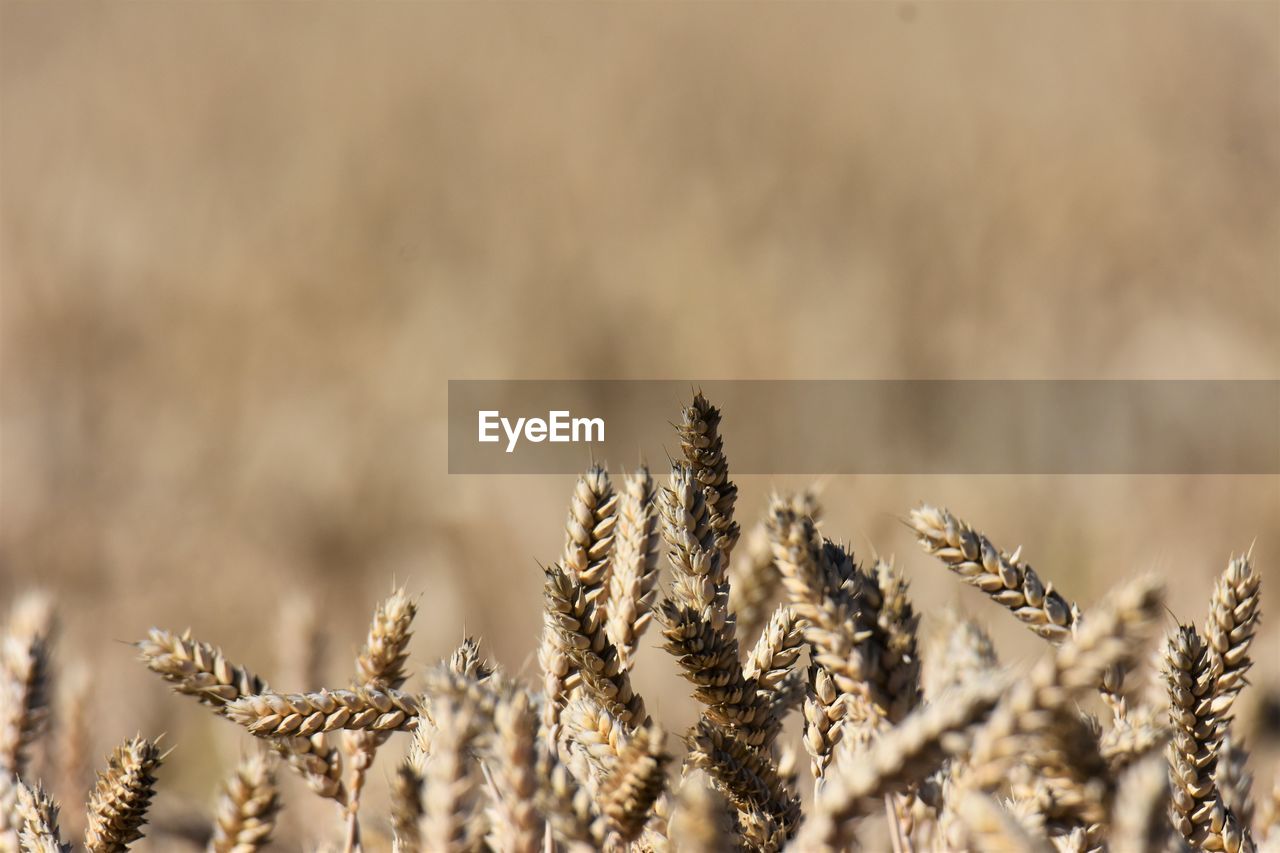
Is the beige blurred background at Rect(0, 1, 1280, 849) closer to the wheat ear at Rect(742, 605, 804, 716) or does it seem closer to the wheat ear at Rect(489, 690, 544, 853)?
the wheat ear at Rect(742, 605, 804, 716)

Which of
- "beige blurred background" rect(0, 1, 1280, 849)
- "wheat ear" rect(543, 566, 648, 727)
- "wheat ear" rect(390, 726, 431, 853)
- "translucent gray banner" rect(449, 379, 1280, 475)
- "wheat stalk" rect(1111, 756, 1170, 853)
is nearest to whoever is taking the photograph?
"wheat stalk" rect(1111, 756, 1170, 853)

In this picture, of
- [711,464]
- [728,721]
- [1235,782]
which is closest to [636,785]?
[728,721]

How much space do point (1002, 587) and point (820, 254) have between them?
5.14m

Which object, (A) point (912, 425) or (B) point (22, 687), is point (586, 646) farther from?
(A) point (912, 425)

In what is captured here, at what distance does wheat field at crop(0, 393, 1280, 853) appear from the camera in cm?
64

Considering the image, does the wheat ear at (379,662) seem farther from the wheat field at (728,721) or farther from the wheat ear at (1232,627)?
the wheat ear at (1232,627)

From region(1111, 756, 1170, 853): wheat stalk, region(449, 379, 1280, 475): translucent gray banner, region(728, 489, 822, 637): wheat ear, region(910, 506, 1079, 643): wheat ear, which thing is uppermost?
region(449, 379, 1280, 475): translucent gray banner

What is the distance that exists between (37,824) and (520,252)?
18.1ft

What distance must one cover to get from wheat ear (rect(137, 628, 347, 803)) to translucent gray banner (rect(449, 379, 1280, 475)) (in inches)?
157

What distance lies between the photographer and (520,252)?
6297mm

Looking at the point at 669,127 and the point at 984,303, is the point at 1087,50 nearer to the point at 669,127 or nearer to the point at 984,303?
the point at 984,303

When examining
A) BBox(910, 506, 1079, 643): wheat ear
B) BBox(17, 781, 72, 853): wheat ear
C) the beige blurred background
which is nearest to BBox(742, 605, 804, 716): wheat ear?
BBox(910, 506, 1079, 643): wheat ear

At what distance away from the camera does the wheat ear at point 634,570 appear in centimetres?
95

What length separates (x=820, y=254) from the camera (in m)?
5.94
